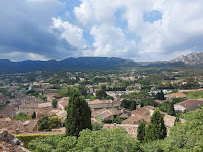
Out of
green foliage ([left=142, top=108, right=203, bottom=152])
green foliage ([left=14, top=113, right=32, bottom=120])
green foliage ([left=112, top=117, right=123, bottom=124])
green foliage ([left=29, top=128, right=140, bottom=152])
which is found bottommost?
green foliage ([left=14, top=113, right=32, bottom=120])

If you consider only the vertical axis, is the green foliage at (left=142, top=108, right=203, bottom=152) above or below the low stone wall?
below

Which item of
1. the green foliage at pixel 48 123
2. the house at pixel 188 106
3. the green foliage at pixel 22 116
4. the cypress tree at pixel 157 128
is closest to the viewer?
the cypress tree at pixel 157 128

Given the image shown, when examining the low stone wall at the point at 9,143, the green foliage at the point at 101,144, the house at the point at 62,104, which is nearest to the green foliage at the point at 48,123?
the house at the point at 62,104

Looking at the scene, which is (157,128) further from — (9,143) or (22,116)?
(22,116)

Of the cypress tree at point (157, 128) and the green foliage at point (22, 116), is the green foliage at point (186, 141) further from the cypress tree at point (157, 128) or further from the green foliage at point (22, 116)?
the green foliage at point (22, 116)

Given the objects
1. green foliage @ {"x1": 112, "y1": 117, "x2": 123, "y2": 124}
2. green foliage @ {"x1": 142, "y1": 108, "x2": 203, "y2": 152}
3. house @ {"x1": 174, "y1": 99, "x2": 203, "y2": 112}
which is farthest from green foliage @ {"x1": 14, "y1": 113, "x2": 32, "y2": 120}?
house @ {"x1": 174, "y1": 99, "x2": 203, "y2": 112}

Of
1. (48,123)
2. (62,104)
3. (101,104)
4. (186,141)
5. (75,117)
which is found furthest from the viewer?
(101,104)

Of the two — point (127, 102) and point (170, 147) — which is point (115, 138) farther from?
point (127, 102)

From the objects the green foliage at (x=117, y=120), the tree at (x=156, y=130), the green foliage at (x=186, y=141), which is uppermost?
the green foliage at (x=186, y=141)

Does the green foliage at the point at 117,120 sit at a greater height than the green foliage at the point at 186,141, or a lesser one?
lesser

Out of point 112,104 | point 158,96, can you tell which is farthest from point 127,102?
point 158,96

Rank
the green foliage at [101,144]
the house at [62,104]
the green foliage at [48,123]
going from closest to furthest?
the green foliage at [101,144] → the green foliage at [48,123] → the house at [62,104]

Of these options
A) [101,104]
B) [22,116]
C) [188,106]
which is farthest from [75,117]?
[188,106]

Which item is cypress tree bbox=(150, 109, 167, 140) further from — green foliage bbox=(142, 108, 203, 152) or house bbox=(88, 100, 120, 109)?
house bbox=(88, 100, 120, 109)
